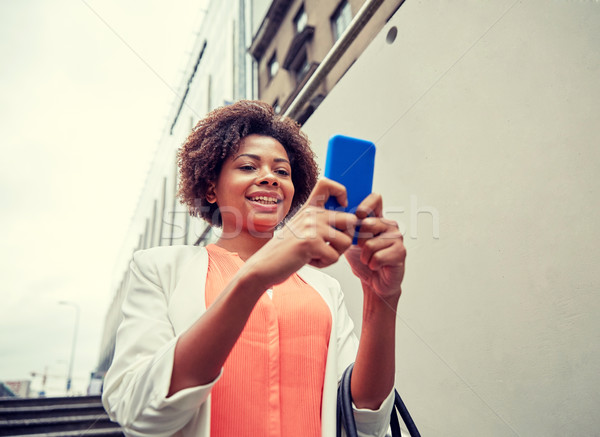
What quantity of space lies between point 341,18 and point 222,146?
17.0 ft

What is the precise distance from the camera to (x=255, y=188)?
1306mm

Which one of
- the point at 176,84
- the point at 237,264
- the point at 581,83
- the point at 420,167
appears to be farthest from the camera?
the point at 176,84

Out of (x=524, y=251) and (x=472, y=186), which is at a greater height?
(x=472, y=186)

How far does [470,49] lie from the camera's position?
2398 millimetres

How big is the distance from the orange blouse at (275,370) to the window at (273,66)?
29.8 feet

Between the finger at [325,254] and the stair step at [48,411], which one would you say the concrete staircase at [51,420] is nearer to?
the stair step at [48,411]

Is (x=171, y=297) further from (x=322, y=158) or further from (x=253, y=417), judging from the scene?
(x=322, y=158)

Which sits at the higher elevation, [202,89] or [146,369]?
[202,89]

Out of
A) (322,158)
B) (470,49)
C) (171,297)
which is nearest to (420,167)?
(470,49)

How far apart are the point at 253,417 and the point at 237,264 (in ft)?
1.53

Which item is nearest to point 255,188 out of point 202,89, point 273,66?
point 273,66

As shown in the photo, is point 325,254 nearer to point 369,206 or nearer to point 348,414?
point 369,206

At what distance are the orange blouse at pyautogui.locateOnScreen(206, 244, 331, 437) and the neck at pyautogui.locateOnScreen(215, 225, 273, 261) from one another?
156mm

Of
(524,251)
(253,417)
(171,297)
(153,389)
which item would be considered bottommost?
(253,417)
